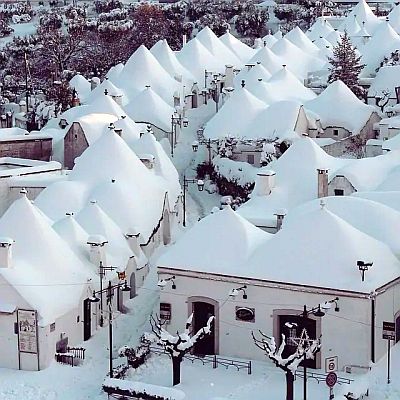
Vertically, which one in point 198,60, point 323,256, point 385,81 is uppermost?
point 198,60

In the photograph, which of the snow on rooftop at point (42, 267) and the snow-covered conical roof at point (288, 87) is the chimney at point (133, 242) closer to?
the snow on rooftop at point (42, 267)

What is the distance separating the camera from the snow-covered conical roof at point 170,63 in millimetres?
66562

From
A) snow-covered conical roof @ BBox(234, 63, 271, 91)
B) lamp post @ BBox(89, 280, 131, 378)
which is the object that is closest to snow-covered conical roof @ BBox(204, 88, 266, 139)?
snow-covered conical roof @ BBox(234, 63, 271, 91)

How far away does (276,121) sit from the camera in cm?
5225

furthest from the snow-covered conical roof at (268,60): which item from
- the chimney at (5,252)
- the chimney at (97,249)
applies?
the chimney at (5,252)

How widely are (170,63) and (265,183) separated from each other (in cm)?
2988

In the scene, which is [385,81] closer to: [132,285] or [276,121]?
[276,121]

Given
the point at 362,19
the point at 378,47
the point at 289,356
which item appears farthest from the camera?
the point at 362,19

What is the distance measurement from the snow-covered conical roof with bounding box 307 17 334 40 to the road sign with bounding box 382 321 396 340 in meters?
56.6

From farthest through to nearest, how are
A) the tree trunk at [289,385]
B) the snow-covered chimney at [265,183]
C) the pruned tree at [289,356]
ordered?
the snow-covered chimney at [265,183] < the tree trunk at [289,385] < the pruned tree at [289,356]

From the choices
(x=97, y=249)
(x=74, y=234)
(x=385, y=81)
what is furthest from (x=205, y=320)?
(x=385, y=81)

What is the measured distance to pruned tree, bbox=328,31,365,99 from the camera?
63.5 m

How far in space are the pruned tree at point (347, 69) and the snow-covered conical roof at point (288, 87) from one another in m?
2.63

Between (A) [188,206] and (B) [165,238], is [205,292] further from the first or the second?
(A) [188,206]
